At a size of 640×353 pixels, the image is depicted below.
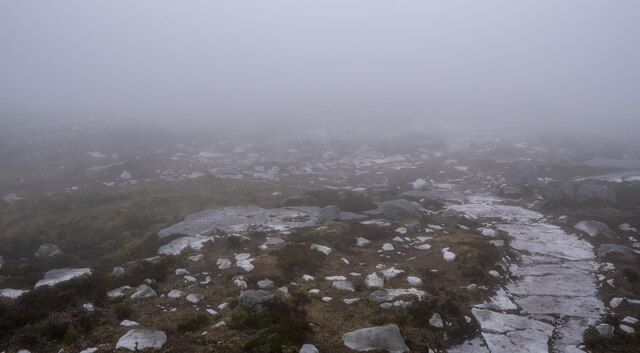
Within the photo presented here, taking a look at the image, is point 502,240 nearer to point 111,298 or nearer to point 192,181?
point 111,298

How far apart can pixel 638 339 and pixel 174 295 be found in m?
11.6

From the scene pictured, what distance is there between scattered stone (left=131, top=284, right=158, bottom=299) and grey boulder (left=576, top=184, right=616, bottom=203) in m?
22.2

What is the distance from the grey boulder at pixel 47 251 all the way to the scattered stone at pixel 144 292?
8.06 metres

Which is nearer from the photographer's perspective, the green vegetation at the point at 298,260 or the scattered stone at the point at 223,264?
the green vegetation at the point at 298,260

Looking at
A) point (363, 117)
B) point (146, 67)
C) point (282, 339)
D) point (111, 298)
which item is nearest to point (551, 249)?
point (282, 339)

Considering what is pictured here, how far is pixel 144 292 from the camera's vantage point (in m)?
10.8

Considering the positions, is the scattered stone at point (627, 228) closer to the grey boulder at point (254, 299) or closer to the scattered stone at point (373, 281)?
the scattered stone at point (373, 281)

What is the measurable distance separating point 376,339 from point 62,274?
11.8 metres

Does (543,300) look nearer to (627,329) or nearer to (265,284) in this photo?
(627,329)

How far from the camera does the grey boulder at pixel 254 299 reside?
969cm

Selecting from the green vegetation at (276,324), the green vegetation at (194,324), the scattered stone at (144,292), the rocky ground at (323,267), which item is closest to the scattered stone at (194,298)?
the rocky ground at (323,267)

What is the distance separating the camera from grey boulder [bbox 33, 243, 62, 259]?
1595 cm

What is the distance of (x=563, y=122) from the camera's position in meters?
76.4

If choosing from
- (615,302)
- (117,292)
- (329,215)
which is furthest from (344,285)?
(329,215)
